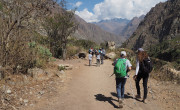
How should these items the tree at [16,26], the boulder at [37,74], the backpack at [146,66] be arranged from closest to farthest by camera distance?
the backpack at [146,66]
the tree at [16,26]
the boulder at [37,74]

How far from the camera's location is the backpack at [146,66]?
5.05 m

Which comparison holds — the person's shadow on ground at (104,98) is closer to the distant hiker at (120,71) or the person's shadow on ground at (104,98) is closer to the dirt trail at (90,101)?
the dirt trail at (90,101)

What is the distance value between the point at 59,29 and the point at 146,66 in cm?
1289

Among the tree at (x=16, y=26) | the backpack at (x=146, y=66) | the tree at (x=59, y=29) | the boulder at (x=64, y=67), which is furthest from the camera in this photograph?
the tree at (x=59, y=29)

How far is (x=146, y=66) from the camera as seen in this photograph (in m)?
5.09

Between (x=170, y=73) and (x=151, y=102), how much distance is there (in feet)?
13.9

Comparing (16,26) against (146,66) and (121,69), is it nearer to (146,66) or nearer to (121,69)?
(121,69)

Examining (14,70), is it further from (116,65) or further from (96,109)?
(116,65)

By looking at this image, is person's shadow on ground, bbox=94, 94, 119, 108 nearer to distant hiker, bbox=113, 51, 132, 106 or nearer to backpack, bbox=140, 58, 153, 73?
distant hiker, bbox=113, 51, 132, 106

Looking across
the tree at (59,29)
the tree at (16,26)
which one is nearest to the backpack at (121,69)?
the tree at (16,26)

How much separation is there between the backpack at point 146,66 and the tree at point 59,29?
1200 centimetres

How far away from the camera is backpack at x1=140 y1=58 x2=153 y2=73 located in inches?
199

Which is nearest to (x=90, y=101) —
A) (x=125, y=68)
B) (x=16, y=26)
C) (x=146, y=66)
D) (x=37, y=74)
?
(x=125, y=68)

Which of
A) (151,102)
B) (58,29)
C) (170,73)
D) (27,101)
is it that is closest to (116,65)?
(151,102)
